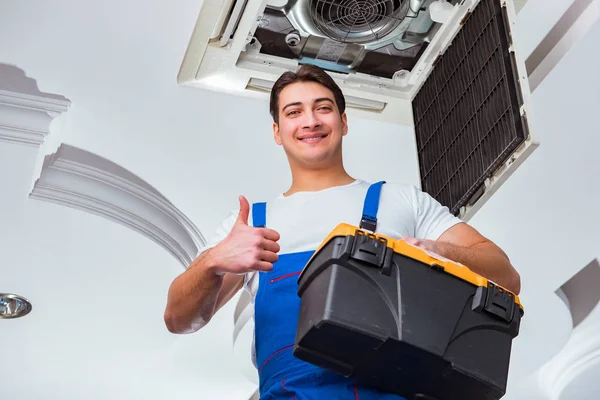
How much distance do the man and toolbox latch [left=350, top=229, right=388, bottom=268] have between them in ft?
0.34

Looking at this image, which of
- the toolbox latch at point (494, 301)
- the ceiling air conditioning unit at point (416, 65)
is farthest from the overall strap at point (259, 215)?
the ceiling air conditioning unit at point (416, 65)

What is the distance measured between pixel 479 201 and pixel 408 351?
1239 millimetres

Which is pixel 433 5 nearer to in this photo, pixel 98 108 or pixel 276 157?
pixel 276 157

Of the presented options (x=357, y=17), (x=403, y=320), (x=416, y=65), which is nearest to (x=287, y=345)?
(x=403, y=320)

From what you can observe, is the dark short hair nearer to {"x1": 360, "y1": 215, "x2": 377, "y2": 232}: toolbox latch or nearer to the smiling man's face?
the smiling man's face

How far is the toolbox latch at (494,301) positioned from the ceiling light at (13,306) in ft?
11.9

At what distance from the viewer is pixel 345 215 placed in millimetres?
1819

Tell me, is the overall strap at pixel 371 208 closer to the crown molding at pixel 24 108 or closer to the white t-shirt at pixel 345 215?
the white t-shirt at pixel 345 215

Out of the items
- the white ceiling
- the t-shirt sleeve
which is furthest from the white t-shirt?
the white ceiling

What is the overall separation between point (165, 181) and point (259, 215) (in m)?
1.83

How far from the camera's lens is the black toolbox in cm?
141

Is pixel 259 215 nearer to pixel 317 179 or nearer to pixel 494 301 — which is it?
pixel 317 179

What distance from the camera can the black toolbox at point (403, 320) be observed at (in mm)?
1411

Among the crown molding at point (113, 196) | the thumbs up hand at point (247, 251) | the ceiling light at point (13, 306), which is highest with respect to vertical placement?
the ceiling light at point (13, 306)
